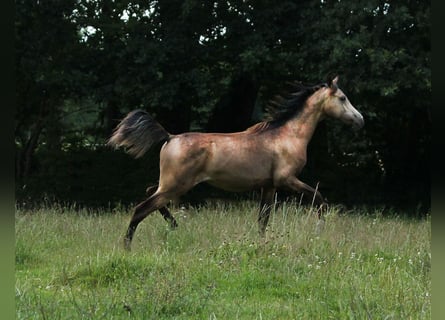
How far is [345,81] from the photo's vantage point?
40.3 feet

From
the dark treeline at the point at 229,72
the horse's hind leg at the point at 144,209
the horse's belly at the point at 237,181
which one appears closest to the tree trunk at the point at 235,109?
the dark treeline at the point at 229,72

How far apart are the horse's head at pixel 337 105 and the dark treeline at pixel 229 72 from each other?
3.63 m

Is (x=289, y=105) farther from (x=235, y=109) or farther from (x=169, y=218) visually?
(x=235, y=109)

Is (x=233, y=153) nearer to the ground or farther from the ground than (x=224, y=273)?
farther from the ground

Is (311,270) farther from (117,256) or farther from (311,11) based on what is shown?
(311,11)

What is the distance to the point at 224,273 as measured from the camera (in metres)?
5.39

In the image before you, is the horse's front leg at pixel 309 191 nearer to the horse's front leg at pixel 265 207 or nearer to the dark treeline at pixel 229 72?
the horse's front leg at pixel 265 207

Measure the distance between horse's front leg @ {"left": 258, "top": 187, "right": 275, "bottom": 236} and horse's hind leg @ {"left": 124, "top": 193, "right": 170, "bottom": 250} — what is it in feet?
4.08

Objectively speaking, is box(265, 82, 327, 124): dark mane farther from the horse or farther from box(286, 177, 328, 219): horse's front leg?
box(286, 177, 328, 219): horse's front leg

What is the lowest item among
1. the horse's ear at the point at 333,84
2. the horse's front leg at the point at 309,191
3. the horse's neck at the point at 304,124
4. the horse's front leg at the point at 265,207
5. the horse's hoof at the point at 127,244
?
the horse's hoof at the point at 127,244

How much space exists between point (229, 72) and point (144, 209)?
26.9 ft

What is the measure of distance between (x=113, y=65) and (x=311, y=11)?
4.81 meters

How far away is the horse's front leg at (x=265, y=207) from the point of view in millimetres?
7568

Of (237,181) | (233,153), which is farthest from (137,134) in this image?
(237,181)
